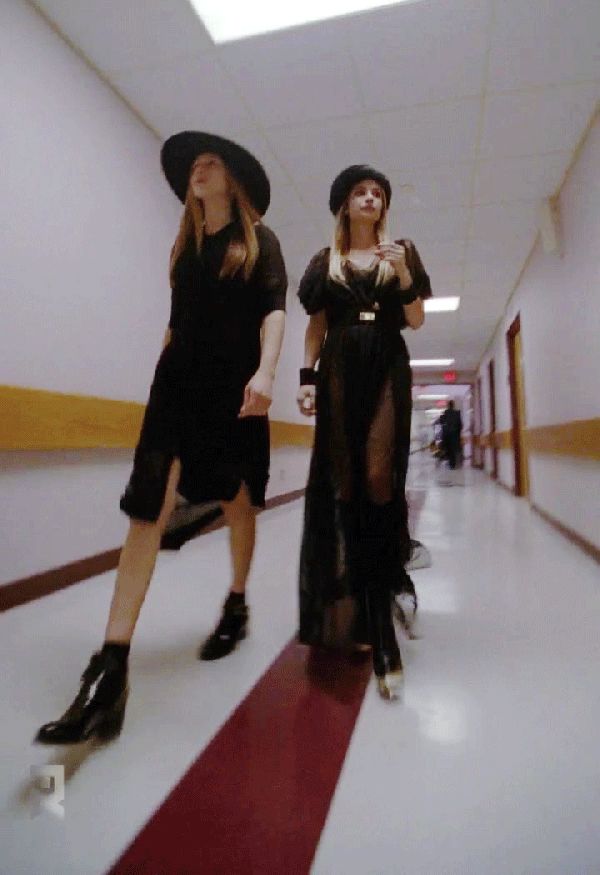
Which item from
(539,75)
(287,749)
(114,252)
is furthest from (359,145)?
(287,749)

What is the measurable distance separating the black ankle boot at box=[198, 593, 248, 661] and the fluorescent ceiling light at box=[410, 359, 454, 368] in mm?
11090

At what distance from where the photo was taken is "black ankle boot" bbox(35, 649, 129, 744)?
0.98 m

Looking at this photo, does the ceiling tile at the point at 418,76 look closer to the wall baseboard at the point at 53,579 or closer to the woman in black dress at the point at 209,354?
the woman in black dress at the point at 209,354

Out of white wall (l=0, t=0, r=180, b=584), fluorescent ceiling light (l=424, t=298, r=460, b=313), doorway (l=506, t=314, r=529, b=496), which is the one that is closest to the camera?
white wall (l=0, t=0, r=180, b=584)

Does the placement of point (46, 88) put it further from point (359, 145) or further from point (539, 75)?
point (539, 75)

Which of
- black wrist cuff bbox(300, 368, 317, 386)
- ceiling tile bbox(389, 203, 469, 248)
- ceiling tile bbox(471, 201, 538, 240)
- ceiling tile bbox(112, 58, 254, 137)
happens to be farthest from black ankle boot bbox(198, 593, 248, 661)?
ceiling tile bbox(471, 201, 538, 240)

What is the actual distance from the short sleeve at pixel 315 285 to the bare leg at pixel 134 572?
62cm

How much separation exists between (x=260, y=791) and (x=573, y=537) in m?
3.03

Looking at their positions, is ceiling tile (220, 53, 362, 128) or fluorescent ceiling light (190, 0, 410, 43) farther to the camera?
ceiling tile (220, 53, 362, 128)

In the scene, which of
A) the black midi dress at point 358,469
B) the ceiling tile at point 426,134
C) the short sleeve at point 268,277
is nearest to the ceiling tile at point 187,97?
the ceiling tile at point 426,134

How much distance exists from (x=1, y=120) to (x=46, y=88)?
40cm

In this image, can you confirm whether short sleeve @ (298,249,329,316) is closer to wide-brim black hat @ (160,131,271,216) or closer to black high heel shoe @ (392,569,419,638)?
wide-brim black hat @ (160,131,271,216)

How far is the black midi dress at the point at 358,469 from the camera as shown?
4.53 ft
